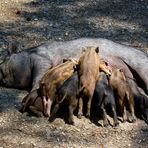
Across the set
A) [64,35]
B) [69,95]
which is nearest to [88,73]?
[69,95]

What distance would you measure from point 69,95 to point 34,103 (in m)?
0.42

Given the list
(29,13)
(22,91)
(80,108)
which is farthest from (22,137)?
(29,13)

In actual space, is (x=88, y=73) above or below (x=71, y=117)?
above

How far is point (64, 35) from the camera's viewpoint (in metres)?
8.62

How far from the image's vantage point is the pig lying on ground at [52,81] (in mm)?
5996

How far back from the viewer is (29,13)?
31.5ft

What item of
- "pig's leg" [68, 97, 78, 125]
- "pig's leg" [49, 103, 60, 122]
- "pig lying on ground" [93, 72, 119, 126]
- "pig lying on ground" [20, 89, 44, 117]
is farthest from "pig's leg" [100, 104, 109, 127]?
"pig lying on ground" [20, 89, 44, 117]

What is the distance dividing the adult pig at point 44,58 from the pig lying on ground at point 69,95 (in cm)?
79

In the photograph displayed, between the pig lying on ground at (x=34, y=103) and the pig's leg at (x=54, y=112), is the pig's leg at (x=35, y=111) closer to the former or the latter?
the pig lying on ground at (x=34, y=103)

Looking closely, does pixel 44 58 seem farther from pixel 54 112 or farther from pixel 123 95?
pixel 123 95

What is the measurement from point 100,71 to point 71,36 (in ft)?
8.24

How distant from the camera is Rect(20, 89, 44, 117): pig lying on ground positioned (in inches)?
236

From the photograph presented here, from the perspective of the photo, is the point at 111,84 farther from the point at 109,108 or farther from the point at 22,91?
the point at 22,91

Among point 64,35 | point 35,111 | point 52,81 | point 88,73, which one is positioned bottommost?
point 35,111
